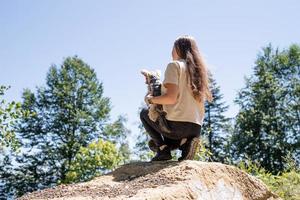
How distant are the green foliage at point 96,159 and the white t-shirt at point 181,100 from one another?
53.3 feet

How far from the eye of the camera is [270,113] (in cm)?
3288

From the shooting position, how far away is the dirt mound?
3729 mm

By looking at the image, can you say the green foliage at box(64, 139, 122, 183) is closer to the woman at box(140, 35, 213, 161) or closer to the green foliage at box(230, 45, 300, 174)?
the green foliage at box(230, 45, 300, 174)

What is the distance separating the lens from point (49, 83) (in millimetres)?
30078

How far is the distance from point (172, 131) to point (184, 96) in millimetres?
417

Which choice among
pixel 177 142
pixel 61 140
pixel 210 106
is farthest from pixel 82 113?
pixel 177 142

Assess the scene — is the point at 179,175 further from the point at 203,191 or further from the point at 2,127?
the point at 2,127

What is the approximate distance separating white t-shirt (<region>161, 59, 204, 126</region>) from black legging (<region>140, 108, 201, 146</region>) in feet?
0.19

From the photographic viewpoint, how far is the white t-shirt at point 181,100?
15.6ft

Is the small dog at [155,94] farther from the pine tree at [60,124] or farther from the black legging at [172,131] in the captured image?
the pine tree at [60,124]

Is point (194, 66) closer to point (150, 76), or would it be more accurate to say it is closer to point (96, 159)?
point (150, 76)

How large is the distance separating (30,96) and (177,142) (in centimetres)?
2607

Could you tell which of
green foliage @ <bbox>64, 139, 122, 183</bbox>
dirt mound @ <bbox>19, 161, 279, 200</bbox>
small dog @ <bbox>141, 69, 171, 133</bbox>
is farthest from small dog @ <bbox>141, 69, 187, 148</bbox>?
green foliage @ <bbox>64, 139, 122, 183</bbox>

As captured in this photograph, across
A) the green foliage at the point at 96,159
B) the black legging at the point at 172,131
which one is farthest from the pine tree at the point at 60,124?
the black legging at the point at 172,131
